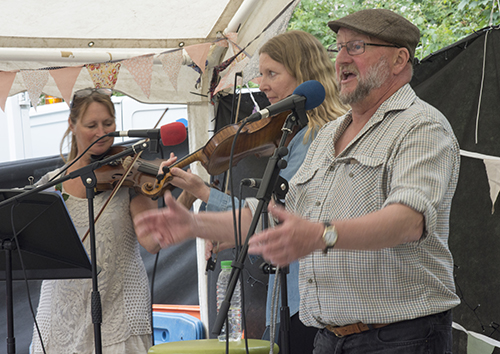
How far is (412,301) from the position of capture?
1258 millimetres

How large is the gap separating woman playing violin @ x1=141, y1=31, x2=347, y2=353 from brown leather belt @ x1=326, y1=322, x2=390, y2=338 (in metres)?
0.50

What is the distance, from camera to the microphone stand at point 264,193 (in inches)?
47.3

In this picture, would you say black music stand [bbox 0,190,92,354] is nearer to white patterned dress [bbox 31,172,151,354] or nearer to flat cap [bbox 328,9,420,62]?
white patterned dress [bbox 31,172,151,354]

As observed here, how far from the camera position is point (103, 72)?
351cm

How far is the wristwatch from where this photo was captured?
1033mm

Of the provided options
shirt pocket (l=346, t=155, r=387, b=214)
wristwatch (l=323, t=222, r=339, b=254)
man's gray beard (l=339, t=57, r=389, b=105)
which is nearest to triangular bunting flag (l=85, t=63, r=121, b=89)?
man's gray beard (l=339, t=57, r=389, b=105)

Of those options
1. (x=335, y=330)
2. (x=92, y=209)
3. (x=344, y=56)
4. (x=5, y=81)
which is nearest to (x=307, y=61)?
(x=344, y=56)

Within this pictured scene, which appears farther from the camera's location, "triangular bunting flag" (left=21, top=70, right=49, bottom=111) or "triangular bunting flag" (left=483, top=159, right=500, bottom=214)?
"triangular bunting flag" (left=21, top=70, right=49, bottom=111)

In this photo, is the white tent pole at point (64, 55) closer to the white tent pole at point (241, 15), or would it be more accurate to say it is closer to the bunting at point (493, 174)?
the white tent pole at point (241, 15)

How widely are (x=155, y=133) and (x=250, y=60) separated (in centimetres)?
118

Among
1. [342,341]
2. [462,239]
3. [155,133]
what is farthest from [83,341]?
[462,239]

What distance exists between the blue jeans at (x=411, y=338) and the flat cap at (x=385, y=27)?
74 centimetres

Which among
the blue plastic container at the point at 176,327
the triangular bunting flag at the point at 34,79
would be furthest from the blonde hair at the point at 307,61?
the blue plastic container at the point at 176,327

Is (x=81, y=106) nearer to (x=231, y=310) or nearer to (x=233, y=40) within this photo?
(x=233, y=40)
